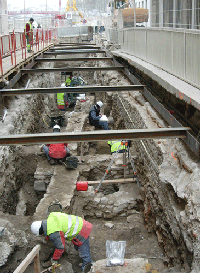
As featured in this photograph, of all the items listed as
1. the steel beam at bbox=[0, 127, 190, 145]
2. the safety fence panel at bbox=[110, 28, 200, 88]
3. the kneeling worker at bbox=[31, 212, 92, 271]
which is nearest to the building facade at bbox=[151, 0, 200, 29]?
the safety fence panel at bbox=[110, 28, 200, 88]

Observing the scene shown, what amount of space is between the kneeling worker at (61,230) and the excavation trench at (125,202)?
38 cm

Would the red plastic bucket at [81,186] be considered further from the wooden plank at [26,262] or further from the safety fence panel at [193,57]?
the wooden plank at [26,262]

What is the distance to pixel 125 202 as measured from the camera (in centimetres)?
854

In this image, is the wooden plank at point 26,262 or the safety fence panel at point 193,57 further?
the safety fence panel at point 193,57

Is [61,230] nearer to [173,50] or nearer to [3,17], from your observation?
[173,50]

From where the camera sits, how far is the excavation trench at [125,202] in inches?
232

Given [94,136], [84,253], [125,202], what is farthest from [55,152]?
[84,253]

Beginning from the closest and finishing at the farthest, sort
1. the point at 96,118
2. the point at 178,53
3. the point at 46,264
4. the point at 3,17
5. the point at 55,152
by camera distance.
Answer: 1. the point at 46,264
2. the point at 178,53
3. the point at 55,152
4. the point at 96,118
5. the point at 3,17

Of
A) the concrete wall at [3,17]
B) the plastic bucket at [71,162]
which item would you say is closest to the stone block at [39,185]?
the plastic bucket at [71,162]

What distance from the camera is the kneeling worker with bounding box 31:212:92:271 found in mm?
5848

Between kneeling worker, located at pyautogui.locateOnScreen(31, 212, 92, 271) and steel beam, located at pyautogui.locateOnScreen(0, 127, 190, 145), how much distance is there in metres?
1.34

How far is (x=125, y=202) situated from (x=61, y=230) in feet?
→ 9.63

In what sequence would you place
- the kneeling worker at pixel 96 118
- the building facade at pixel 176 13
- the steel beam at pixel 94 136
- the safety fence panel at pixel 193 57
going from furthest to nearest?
the kneeling worker at pixel 96 118 < the building facade at pixel 176 13 < the steel beam at pixel 94 136 < the safety fence panel at pixel 193 57

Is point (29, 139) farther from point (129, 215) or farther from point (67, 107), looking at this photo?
point (67, 107)
